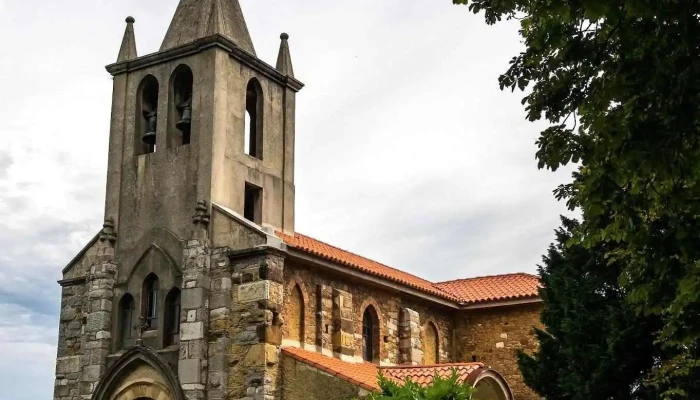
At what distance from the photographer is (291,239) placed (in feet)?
66.6

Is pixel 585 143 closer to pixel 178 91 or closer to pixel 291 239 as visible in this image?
pixel 291 239

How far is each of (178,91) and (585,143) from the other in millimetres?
13536

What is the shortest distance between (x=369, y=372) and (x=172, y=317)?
14.1 feet

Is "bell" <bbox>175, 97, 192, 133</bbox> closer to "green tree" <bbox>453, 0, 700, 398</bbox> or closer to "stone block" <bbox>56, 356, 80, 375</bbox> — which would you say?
"stone block" <bbox>56, 356, 80, 375</bbox>

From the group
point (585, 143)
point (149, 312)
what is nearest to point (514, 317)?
point (149, 312)

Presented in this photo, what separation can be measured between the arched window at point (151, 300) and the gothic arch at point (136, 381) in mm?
665

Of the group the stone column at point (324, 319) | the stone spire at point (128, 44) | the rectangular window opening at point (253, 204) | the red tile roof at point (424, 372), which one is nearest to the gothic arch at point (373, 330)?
the stone column at point (324, 319)

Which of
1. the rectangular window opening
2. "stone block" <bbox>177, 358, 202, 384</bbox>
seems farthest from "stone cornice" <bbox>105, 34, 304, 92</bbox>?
"stone block" <bbox>177, 358, 202, 384</bbox>

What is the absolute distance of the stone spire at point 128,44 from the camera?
21531 millimetres

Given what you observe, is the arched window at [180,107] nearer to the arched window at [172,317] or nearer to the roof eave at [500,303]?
the arched window at [172,317]

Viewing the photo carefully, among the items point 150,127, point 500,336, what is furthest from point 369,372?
point 150,127

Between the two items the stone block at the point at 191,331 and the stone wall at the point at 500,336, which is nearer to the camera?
the stone block at the point at 191,331

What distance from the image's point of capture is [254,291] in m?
18.1

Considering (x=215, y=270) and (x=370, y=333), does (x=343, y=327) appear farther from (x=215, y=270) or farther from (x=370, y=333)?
(x=215, y=270)
